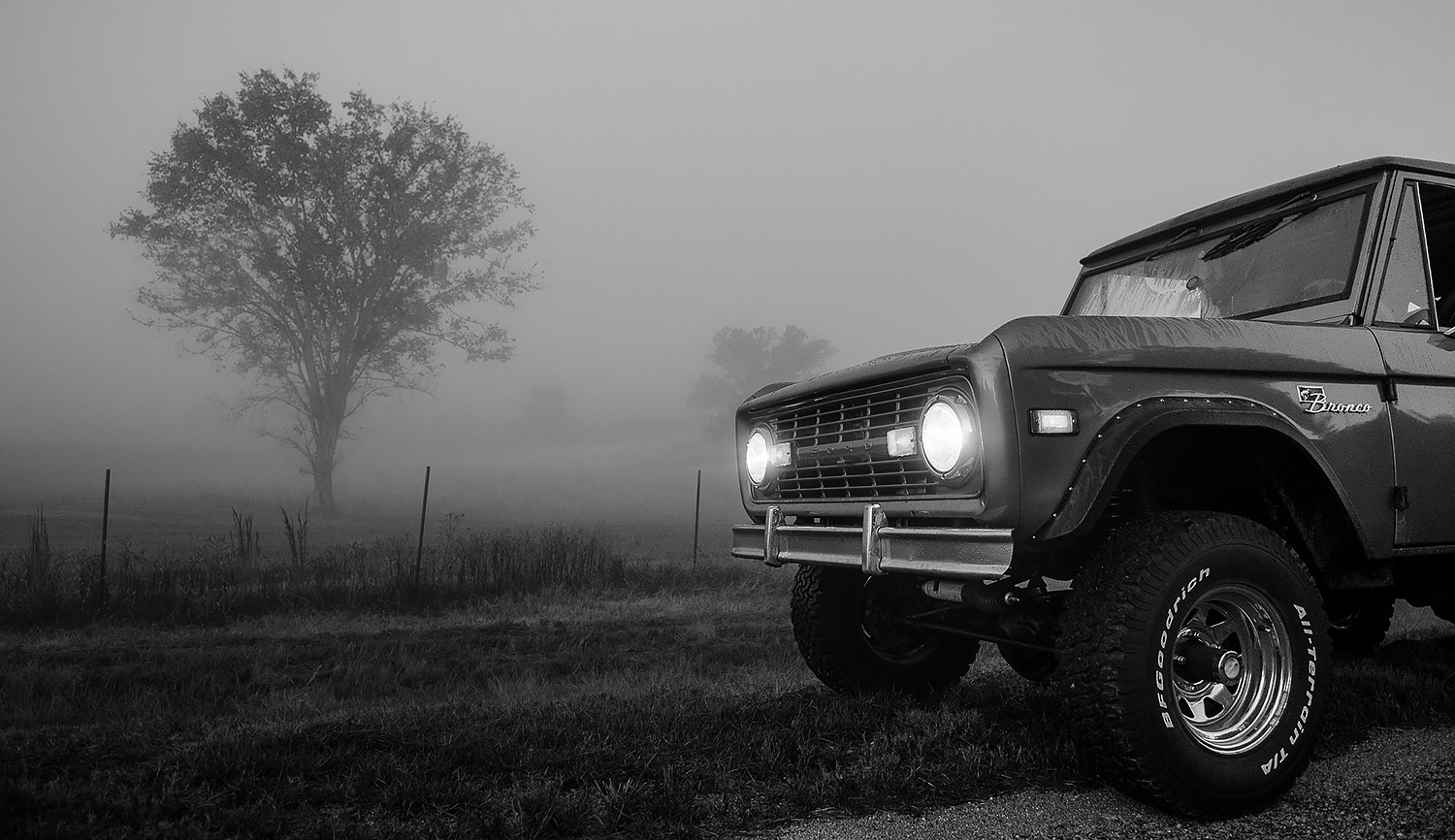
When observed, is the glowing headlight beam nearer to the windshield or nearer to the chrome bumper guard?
the chrome bumper guard

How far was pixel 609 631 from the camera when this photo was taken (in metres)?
7.90

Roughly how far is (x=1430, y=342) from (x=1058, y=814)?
2.50 m

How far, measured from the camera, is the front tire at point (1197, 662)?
9.36 ft

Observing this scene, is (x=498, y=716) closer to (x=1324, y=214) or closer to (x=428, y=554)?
(x=1324, y=214)

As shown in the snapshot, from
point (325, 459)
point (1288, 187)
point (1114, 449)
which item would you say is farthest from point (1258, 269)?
point (325, 459)

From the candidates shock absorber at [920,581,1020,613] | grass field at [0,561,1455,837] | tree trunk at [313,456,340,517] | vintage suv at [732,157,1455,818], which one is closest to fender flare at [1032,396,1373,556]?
vintage suv at [732,157,1455,818]

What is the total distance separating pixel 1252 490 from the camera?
362 cm

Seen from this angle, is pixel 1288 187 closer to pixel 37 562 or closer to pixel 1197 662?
pixel 1197 662

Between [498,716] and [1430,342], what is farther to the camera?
[498,716]

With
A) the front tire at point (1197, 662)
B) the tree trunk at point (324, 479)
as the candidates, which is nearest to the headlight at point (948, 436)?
the front tire at point (1197, 662)

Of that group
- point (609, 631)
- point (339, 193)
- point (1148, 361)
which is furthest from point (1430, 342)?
point (339, 193)

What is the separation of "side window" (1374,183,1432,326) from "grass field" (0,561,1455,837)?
5.70 ft

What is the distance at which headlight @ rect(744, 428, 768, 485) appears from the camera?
4.37 metres

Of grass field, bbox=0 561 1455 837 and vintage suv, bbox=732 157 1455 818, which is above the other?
vintage suv, bbox=732 157 1455 818
